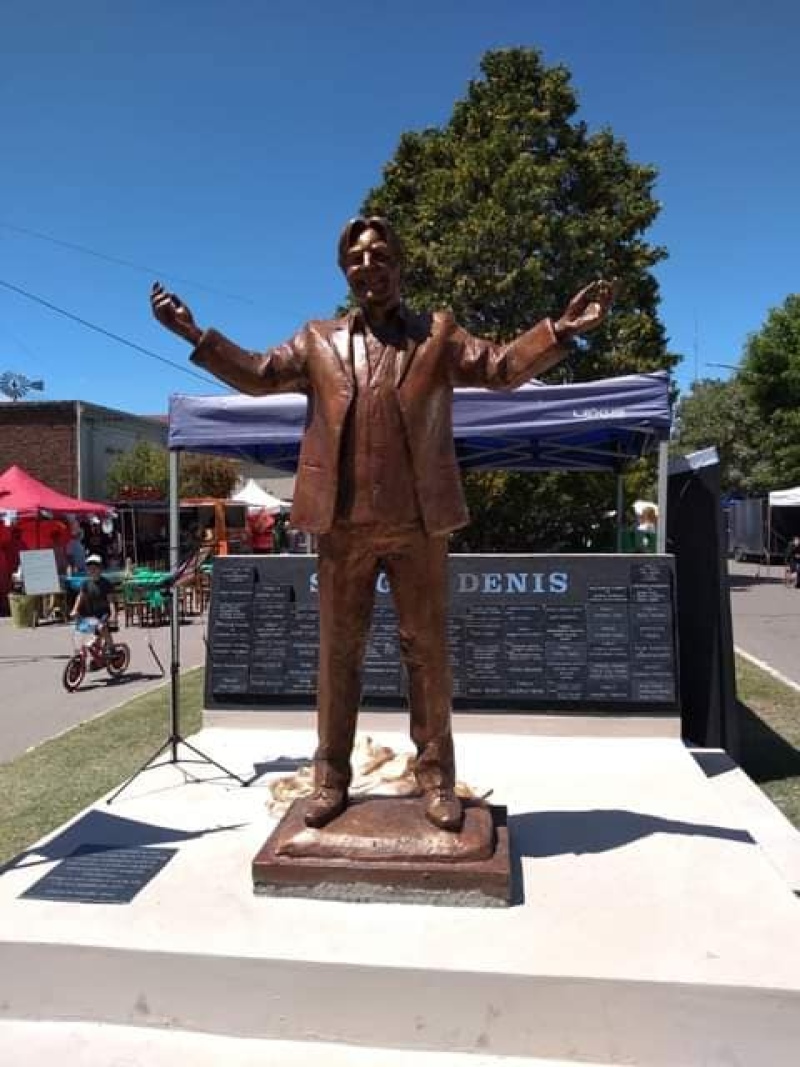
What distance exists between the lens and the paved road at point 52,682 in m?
7.93

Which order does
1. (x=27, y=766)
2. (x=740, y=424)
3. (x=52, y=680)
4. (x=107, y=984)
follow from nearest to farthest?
(x=107, y=984) < (x=27, y=766) < (x=52, y=680) < (x=740, y=424)

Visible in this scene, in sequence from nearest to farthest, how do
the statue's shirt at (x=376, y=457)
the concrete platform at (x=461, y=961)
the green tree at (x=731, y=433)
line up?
1. the concrete platform at (x=461, y=961)
2. the statue's shirt at (x=376, y=457)
3. the green tree at (x=731, y=433)

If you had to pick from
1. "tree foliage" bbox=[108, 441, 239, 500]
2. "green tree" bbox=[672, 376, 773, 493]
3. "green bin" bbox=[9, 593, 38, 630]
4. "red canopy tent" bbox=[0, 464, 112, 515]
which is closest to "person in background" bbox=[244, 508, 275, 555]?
"tree foliage" bbox=[108, 441, 239, 500]

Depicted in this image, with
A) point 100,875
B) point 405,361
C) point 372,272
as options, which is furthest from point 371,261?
point 100,875

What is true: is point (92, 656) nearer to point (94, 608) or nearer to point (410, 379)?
point (94, 608)

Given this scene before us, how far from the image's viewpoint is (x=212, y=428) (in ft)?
22.8

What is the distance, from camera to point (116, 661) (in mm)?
10555

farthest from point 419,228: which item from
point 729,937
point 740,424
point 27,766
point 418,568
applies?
point 740,424

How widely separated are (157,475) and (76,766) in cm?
2475

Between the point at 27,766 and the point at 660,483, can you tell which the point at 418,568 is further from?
the point at 27,766

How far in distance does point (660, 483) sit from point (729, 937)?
13.6ft

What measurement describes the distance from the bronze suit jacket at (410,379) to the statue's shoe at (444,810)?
1.03 m

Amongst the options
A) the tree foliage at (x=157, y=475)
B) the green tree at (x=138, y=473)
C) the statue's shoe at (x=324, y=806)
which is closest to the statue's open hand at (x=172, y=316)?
the statue's shoe at (x=324, y=806)

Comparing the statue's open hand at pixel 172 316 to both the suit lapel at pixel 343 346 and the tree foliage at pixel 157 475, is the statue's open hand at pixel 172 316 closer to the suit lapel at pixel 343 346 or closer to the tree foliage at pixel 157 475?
the suit lapel at pixel 343 346
